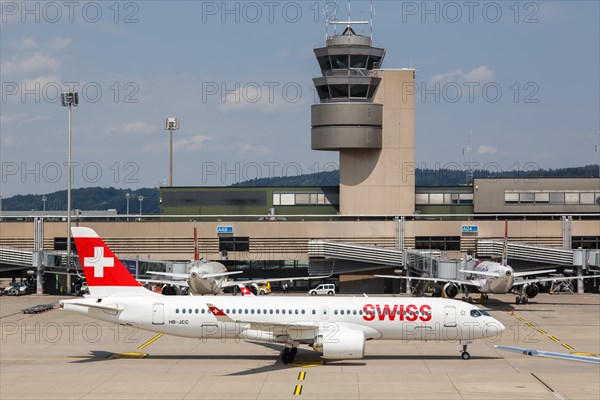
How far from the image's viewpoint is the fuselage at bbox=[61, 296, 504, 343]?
5056 centimetres

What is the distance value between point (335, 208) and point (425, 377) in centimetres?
7379

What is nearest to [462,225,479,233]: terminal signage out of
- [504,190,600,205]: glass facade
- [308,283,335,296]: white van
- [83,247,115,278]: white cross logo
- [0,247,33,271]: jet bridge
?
[504,190,600,205]: glass facade

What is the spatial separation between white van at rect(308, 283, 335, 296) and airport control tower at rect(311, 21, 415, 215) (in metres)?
14.6

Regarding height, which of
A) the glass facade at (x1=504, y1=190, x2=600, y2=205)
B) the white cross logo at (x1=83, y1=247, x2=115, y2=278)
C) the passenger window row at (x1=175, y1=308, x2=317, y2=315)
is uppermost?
the glass facade at (x1=504, y1=190, x2=600, y2=205)

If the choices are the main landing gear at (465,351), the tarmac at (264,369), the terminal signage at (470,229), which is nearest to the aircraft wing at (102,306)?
the tarmac at (264,369)

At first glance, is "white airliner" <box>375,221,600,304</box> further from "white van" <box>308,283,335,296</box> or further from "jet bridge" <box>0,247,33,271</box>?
"jet bridge" <box>0,247,33,271</box>

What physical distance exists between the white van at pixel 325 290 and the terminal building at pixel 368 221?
2875 millimetres

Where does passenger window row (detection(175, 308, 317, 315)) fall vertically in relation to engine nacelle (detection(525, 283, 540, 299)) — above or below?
above

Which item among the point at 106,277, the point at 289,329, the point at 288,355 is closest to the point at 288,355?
the point at 288,355

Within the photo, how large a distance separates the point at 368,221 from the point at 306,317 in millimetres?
57835

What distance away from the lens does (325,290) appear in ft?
329

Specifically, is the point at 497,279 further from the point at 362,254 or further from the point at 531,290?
the point at 362,254

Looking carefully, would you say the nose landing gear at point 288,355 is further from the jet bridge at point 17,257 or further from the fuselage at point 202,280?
the jet bridge at point 17,257

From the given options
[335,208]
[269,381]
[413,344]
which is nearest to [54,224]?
[335,208]
